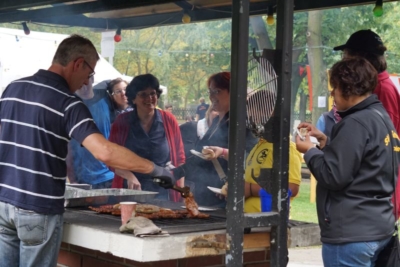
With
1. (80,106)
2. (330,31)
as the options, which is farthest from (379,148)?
(330,31)

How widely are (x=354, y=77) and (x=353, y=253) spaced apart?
882mm

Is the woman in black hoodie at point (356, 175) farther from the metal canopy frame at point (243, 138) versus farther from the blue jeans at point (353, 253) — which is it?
the metal canopy frame at point (243, 138)

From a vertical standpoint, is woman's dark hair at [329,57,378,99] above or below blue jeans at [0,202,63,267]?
above

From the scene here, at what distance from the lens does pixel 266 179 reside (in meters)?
3.16

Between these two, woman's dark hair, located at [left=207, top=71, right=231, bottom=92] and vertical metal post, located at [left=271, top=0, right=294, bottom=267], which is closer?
vertical metal post, located at [left=271, top=0, right=294, bottom=267]

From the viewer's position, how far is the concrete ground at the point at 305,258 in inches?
286

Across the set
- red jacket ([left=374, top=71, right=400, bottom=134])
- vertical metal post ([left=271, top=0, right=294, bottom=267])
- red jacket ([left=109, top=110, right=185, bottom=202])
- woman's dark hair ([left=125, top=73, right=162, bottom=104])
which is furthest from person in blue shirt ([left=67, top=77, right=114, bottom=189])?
vertical metal post ([left=271, top=0, right=294, bottom=267])

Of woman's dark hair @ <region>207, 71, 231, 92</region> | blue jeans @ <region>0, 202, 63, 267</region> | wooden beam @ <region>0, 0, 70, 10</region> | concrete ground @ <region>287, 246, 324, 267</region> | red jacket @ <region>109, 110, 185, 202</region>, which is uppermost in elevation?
wooden beam @ <region>0, 0, 70, 10</region>

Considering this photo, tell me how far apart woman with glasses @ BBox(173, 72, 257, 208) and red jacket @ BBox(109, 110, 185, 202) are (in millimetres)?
673

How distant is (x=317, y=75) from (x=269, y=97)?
9402 millimetres

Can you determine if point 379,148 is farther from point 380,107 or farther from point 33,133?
point 33,133

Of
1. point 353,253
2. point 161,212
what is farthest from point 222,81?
point 353,253

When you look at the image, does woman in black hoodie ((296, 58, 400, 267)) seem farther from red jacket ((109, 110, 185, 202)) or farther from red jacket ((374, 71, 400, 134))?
red jacket ((109, 110, 185, 202))

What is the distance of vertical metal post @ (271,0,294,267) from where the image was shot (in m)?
3.10
